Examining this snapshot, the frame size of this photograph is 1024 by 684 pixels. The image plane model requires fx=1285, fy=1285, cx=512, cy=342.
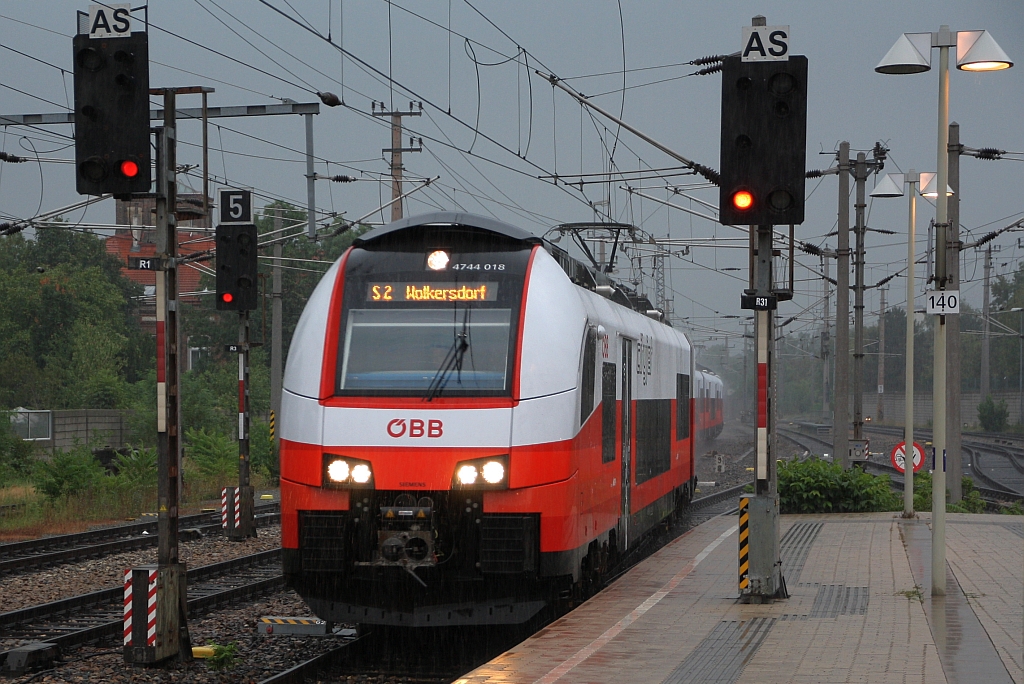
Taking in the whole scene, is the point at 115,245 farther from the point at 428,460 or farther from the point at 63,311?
the point at 428,460

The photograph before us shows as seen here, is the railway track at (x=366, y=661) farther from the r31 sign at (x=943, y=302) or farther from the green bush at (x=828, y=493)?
the green bush at (x=828, y=493)

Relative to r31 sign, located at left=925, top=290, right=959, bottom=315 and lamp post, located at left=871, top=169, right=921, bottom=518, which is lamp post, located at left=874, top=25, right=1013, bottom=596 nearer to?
r31 sign, located at left=925, top=290, right=959, bottom=315

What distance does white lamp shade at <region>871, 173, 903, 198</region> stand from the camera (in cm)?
2336

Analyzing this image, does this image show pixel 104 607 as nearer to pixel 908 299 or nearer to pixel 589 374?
pixel 589 374

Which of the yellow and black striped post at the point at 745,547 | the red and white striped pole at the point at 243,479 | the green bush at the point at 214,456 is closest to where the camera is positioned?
the yellow and black striped post at the point at 745,547

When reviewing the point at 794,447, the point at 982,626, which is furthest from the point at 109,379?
the point at 982,626

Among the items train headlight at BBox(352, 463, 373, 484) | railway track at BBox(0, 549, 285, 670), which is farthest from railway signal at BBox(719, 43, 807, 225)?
railway track at BBox(0, 549, 285, 670)

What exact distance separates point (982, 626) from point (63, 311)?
53044 mm

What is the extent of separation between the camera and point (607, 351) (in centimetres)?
1305

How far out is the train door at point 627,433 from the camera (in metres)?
14.5

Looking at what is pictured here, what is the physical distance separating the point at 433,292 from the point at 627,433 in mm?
4158

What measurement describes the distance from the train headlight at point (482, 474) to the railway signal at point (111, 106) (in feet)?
11.2

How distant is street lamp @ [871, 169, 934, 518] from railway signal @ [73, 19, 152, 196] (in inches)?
549

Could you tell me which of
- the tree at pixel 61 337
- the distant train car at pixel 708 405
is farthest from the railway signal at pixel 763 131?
the tree at pixel 61 337
